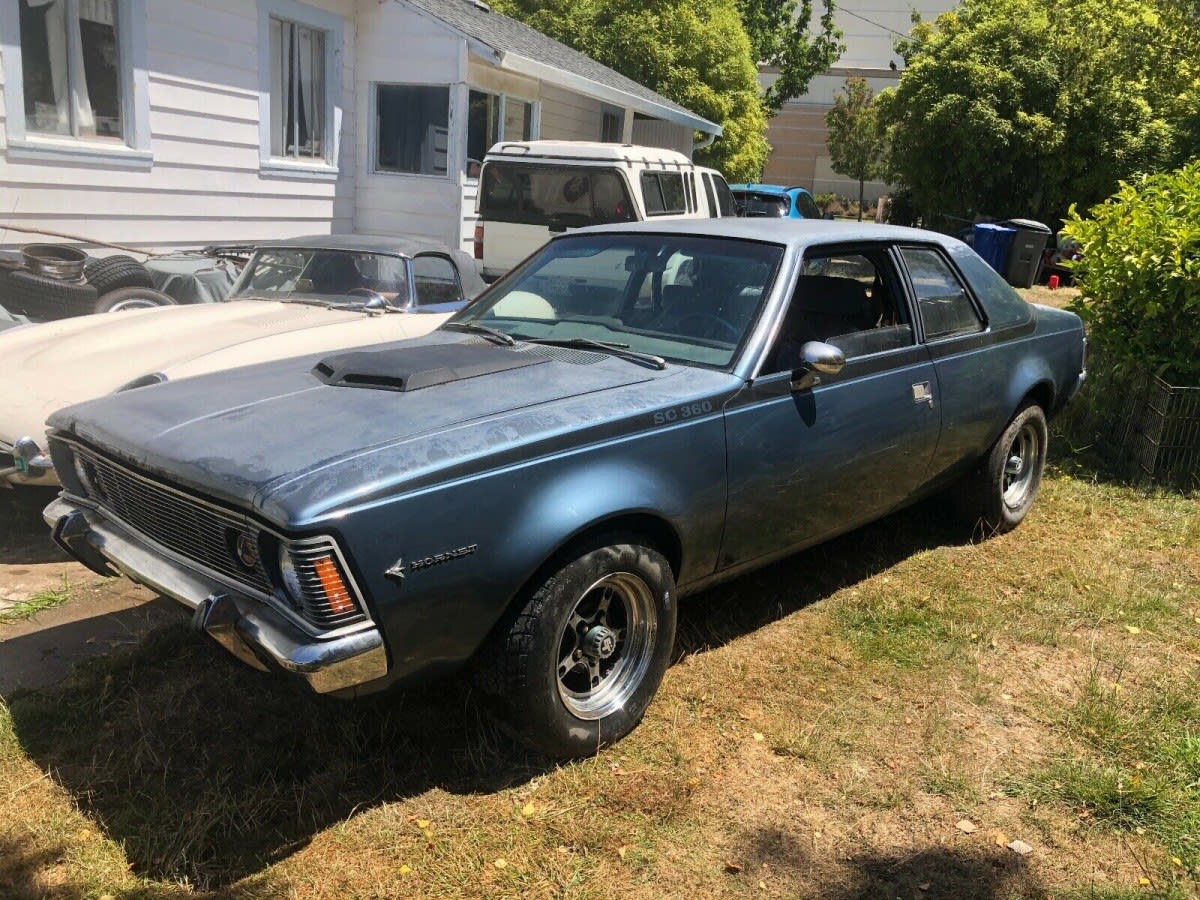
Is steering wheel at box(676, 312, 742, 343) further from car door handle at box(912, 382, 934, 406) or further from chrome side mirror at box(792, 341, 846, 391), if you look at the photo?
car door handle at box(912, 382, 934, 406)

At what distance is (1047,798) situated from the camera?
3.23 metres

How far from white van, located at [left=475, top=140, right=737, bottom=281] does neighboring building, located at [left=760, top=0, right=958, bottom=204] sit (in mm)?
34281

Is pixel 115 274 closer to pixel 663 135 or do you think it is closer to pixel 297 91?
pixel 297 91

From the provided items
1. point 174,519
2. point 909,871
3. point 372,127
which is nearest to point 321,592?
point 174,519

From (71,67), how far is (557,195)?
465 centimetres

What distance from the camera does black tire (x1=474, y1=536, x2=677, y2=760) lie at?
2986mm

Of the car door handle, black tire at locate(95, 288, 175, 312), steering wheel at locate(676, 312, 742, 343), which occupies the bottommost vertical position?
black tire at locate(95, 288, 175, 312)

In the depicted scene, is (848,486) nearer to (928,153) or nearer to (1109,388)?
(1109,388)

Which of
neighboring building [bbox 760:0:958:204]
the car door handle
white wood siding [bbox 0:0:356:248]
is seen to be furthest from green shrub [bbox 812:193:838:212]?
the car door handle

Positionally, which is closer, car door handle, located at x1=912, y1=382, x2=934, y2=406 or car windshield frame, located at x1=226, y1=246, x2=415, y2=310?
car door handle, located at x1=912, y1=382, x2=934, y2=406

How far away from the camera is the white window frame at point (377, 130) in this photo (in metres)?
11.9

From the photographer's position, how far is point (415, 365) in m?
3.54

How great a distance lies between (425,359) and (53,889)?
1.93 m

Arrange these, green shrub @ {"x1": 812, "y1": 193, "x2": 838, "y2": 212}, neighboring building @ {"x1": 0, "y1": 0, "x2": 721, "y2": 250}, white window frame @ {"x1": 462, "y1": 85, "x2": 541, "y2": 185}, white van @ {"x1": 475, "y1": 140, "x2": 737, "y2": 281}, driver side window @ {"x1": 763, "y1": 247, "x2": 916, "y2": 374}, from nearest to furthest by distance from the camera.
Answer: driver side window @ {"x1": 763, "y1": 247, "x2": 916, "y2": 374} < neighboring building @ {"x1": 0, "y1": 0, "x2": 721, "y2": 250} < white van @ {"x1": 475, "y1": 140, "x2": 737, "y2": 281} < white window frame @ {"x1": 462, "y1": 85, "x2": 541, "y2": 185} < green shrub @ {"x1": 812, "y1": 193, "x2": 838, "y2": 212}
